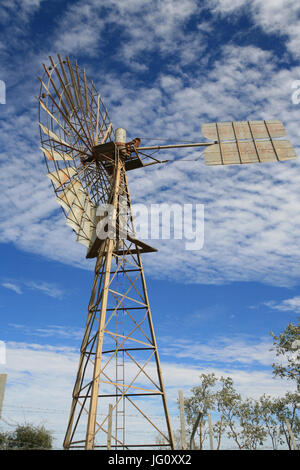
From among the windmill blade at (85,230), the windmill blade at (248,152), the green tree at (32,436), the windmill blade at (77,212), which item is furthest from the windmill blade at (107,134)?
the green tree at (32,436)

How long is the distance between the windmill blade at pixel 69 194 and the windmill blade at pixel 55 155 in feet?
3.76

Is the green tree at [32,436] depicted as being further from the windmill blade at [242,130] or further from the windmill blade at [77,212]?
the windmill blade at [242,130]

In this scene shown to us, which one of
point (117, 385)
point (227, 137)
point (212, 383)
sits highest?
point (227, 137)

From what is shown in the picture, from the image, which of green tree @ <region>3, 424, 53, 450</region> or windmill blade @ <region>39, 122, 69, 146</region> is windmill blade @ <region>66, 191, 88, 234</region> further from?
green tree @ <region>3, 424, 53, 450</region>

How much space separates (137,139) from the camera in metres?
18.4

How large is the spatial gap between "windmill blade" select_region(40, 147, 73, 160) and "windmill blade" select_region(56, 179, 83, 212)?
115cm

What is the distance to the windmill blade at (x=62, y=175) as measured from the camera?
635 inches

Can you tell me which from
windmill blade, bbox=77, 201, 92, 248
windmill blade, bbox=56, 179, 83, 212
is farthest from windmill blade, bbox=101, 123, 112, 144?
windmill blade, bbox=77, 201, 92, 248

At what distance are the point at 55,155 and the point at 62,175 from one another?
927 millimetres

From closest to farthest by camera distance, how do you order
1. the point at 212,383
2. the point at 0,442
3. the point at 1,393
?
the point at 1,393, the point at 0,442, the point at 212,383
